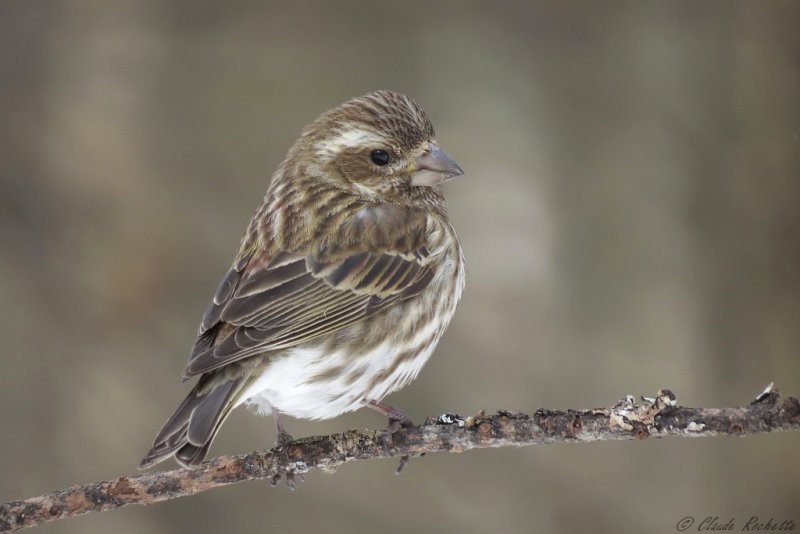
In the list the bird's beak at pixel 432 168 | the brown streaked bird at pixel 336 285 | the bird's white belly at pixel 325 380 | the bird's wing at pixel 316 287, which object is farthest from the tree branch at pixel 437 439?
the bird's beak at pixel 432 168

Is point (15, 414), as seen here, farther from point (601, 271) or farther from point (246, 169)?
point (601, 271)

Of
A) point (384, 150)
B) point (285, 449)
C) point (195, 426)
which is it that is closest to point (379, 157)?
point (384, 150)

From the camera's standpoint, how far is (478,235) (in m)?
A: 7.89

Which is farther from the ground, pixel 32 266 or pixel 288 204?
pixel 288 204

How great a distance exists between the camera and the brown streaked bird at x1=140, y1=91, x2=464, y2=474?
4844 mm

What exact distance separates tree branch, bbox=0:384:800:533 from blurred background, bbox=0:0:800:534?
8.78ft

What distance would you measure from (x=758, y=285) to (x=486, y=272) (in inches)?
78.2

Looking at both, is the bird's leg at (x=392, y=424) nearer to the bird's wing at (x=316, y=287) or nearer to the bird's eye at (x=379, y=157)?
the bird's wing at (x=316, y=287)

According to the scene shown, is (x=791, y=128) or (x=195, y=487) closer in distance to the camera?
(x=195, y=487)

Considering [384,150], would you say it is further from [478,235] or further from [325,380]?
[478,235]

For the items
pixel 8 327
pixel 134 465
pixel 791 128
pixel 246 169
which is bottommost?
pixel 134 465

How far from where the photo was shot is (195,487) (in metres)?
4.54

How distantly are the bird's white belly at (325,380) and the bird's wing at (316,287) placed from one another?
0.13 metres

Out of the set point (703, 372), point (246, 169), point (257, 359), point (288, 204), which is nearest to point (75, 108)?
point (246, 169)
